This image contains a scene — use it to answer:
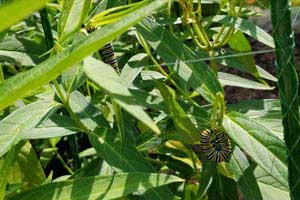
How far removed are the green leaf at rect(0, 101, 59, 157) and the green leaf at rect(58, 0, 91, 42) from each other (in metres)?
0.17

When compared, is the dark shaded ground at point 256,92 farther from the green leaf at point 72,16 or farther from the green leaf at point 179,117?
the green leaf at point 72,16

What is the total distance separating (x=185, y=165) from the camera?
1.31 meters

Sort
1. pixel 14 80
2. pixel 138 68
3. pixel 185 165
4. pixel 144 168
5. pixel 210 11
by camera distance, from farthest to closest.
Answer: pixel 210 11
pixel 185 165
pixel 138 68
pixel 144 168
pixel 14 80

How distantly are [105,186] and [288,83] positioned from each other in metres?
0.33

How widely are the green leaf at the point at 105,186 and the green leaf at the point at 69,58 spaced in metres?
0.30

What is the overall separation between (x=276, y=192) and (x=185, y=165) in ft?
0.85

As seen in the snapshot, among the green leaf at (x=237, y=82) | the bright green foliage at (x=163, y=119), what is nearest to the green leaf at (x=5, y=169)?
the bright green foliage at (x=163, y=119)

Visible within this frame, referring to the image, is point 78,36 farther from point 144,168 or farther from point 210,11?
point 210,11

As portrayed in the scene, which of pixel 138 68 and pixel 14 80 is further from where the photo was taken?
pixel 138 68

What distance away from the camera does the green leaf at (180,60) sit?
3.07ft

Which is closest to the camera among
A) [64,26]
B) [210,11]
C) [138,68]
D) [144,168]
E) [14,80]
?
[14,80]

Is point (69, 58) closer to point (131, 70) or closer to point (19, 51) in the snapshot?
point (131, 70)

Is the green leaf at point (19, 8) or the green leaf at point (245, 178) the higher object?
the green leaf at point (19, 8)

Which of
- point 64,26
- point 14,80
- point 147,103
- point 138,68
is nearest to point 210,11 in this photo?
point 138,68
